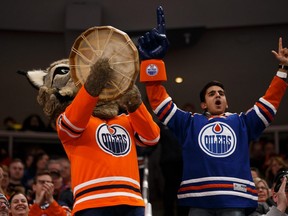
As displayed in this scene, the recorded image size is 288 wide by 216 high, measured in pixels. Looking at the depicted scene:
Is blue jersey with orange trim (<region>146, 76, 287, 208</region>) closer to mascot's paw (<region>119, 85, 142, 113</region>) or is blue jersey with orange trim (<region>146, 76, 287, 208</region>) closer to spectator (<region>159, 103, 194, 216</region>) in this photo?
mascot's paw (<region>119, 85, 142, 113</region>)

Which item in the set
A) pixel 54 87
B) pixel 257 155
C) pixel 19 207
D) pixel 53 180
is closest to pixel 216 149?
pixel 54 87

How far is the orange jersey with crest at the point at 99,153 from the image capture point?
5281mm

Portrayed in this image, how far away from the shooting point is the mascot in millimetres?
5277

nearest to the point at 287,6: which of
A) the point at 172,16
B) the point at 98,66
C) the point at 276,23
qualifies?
the point at 276,23

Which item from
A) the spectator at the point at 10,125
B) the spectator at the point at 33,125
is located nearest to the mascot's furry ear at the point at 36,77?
the spectator at the point at 33,125

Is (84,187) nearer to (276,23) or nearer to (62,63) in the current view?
(62,63)

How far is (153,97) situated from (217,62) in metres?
8.17

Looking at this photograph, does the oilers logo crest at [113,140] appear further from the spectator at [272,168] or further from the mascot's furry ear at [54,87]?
the spectator at [272,168]

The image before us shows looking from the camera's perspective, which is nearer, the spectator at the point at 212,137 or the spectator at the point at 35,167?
the spectator at the point at 212,137

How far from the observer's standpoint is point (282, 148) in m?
13.3

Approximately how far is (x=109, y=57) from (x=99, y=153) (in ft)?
2.08

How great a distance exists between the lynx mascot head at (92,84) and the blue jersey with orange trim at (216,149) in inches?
16.7

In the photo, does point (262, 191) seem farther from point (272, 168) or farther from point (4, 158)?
point (4, 158)

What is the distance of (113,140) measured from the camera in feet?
17.9
